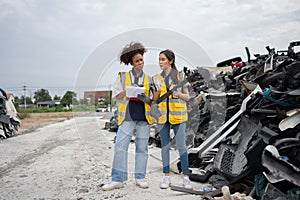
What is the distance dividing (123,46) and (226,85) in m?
2.91

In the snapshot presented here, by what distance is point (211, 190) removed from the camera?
2.91 meters

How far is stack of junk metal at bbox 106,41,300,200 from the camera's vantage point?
7.68 feet

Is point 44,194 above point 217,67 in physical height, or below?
below

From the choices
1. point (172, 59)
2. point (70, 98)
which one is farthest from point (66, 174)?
point (70, 98)

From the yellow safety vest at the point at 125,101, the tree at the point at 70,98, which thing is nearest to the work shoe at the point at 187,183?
the yellow safety vest at the point at 125,101

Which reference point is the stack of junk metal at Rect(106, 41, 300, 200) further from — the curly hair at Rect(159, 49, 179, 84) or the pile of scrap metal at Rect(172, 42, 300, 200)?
→ the curly hair at Rect(159, 49, 179, 84)

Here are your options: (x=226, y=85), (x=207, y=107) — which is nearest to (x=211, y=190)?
(x=207, y=107)

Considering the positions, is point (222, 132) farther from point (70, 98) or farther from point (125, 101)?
point (70, 98)

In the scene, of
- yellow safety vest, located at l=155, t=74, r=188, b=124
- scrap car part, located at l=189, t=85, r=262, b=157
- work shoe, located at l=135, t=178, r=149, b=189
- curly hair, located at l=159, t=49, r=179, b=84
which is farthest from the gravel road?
curly hair, located at l=159, t=49, r=179, b=84

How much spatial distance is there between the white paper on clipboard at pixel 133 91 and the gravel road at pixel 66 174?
1055 millimetres

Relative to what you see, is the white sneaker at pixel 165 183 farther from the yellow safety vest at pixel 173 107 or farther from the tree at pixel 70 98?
the tree at pixel 70 98

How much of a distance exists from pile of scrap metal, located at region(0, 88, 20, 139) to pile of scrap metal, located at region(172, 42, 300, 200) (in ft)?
17.1

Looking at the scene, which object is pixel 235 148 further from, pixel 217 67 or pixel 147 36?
pixel 217 67

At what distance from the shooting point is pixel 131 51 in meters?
3.05
